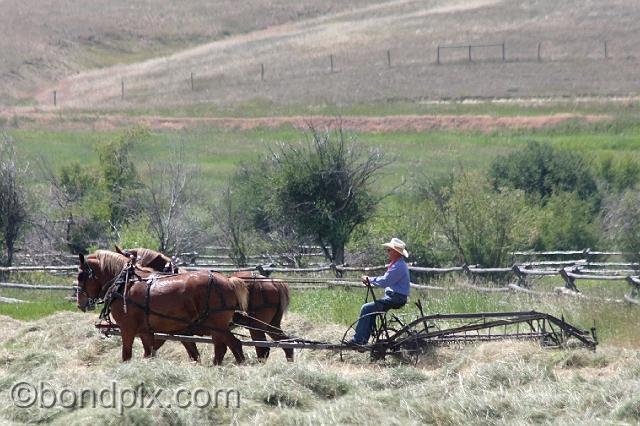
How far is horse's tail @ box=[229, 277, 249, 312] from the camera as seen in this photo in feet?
46.6

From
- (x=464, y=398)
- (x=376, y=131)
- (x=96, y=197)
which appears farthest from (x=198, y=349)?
(x=376, y=131)

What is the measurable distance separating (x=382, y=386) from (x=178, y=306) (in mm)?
3000

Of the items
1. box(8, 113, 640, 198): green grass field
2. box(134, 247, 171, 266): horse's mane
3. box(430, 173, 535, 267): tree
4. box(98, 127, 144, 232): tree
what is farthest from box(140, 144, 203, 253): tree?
box(134, 247, 171, 266): horse's mane

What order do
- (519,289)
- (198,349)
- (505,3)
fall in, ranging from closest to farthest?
(198,349) < (519,289) < (505,3)

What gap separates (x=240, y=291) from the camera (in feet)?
46.8

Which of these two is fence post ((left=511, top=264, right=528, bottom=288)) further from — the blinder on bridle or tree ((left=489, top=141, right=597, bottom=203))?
tree ((left=489, top=141, right=597, bottom=203))

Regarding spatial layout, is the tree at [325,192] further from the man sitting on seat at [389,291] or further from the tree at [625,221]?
the man sitting on seat at [389,291]

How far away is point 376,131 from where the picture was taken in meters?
52.5

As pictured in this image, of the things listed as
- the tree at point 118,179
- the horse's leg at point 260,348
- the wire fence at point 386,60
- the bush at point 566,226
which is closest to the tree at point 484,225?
the bush at point 566,226

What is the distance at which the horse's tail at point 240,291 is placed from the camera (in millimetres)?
14203

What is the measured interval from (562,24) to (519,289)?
197 ft

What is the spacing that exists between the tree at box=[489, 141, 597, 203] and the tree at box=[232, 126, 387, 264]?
789 cm

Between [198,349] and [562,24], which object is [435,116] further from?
[198,349]

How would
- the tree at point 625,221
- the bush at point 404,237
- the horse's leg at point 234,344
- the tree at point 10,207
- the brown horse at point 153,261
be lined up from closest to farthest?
the horse's leg at point 234,344, the brown horse at point 153,261, the bush at point 404,237, the tree at point 10,207, the tree at point 625,221
